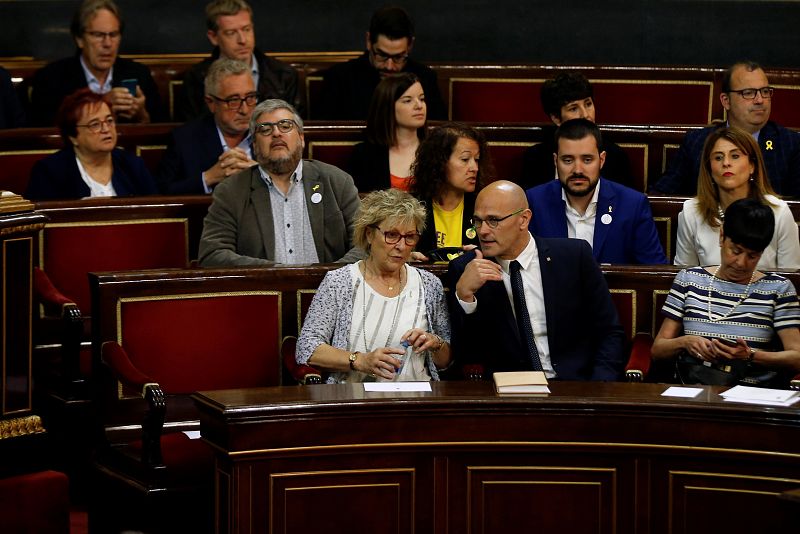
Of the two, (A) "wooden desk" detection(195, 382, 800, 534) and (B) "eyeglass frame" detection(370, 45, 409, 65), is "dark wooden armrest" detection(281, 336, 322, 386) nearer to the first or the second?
(A) "wooden desk" detection(195, 382, 800, 534)

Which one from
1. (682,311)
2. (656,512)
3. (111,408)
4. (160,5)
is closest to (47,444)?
(111,408)

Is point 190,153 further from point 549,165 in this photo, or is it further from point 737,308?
point 737,308

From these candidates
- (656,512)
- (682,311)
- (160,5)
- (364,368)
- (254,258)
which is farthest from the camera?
(160,5)

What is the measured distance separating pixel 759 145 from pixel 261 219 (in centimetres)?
206

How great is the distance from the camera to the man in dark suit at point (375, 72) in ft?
20.2

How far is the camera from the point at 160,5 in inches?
292

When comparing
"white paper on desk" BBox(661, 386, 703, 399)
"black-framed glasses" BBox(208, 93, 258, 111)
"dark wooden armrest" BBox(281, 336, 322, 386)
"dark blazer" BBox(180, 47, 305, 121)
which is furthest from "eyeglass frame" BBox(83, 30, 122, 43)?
"white paper on desk" BBox(661, 386, 703, 399)

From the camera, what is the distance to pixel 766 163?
18.4ft

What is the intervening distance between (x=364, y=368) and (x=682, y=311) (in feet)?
3.38

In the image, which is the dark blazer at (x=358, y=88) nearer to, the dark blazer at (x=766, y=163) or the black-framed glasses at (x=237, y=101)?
the black-framed glasses at (x=237, y=101)

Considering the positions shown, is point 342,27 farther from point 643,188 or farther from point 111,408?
point 111,408

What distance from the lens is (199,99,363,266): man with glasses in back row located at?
15.8 feet

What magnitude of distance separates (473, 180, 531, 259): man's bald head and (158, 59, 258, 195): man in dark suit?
1426mm

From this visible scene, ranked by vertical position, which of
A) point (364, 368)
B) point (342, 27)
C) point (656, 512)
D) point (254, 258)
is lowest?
point (656, 512)
